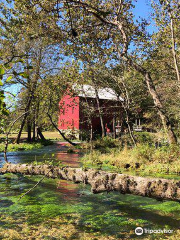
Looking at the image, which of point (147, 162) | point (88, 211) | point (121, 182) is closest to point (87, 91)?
point (147, 162)

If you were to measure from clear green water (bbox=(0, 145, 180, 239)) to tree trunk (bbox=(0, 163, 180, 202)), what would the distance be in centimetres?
88

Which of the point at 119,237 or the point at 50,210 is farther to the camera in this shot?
the point at 50,210

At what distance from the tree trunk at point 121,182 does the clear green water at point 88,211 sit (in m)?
0.88

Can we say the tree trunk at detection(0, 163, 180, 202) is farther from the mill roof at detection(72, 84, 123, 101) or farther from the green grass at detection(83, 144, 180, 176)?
the mill roof at detection(72, 84, 123, 101)

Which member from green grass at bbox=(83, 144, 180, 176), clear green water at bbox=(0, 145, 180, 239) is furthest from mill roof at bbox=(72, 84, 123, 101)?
clear green water at bbox=(0, 145, 180, 239)

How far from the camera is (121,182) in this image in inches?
198

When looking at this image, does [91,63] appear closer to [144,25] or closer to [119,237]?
[144,25]

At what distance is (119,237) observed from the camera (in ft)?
16.0

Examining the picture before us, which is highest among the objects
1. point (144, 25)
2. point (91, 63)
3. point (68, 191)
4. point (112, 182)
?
point (144, 25)

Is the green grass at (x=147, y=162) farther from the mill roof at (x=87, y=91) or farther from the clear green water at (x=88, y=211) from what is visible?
the mill roof at (x=87, y=91)

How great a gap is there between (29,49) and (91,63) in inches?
617

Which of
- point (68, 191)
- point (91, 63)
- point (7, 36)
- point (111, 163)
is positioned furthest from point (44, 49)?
point (68, 191)

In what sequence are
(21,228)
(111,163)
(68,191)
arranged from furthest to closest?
(111,163) → (68,191) → (21,228)

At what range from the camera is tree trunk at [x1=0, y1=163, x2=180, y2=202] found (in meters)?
4.44
